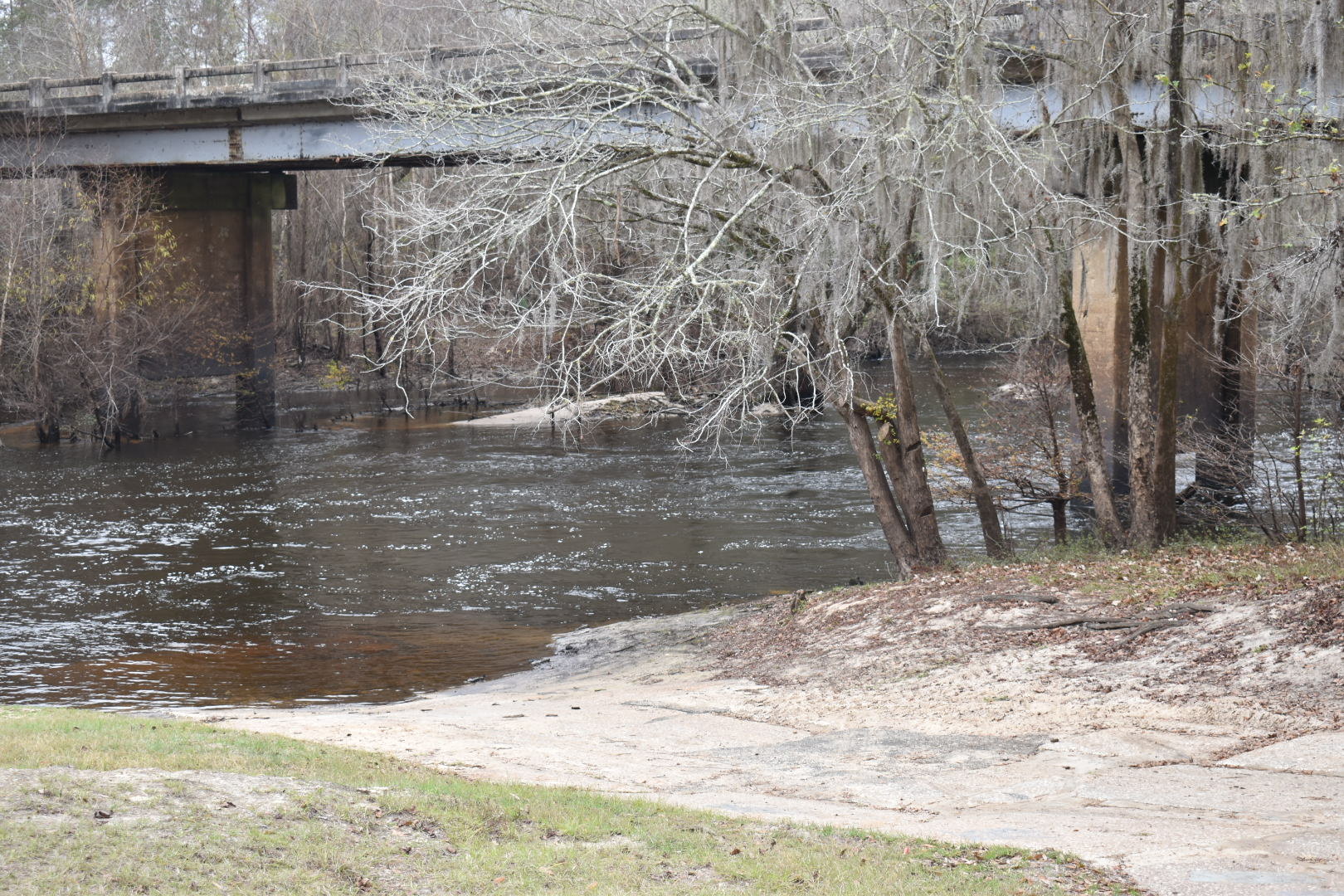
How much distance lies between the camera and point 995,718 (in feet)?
34.0

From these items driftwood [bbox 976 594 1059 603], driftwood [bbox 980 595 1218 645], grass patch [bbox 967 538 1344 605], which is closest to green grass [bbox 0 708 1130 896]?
driftwood [bbox 980 595 1218 645]

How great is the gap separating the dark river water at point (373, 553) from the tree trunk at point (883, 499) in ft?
7.06

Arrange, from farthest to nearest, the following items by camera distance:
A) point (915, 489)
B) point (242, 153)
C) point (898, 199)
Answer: point (242, 153) → point (915, 489) → point (898, 199)

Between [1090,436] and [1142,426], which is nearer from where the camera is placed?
[1142,426]

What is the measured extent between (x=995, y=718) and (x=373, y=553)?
14571 millimetres

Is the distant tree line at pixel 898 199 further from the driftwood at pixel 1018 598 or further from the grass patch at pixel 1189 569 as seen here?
the driftwood at pixel 1018 598

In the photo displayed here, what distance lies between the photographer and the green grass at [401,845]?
6105 mm

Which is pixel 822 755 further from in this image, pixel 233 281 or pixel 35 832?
pixel 233 281

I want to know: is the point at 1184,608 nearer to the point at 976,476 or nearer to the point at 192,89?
the point at 976,476

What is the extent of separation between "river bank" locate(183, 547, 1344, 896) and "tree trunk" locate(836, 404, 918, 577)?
1.68 m

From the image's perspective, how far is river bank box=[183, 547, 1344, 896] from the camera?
7262 millimetres

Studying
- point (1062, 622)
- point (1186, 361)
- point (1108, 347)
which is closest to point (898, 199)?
point (1062, 622)

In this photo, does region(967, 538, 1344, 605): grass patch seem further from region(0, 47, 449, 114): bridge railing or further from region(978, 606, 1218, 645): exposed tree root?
region(0, 47, 449, 114): bridge railing

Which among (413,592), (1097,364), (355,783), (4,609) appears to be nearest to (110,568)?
(4,609)
